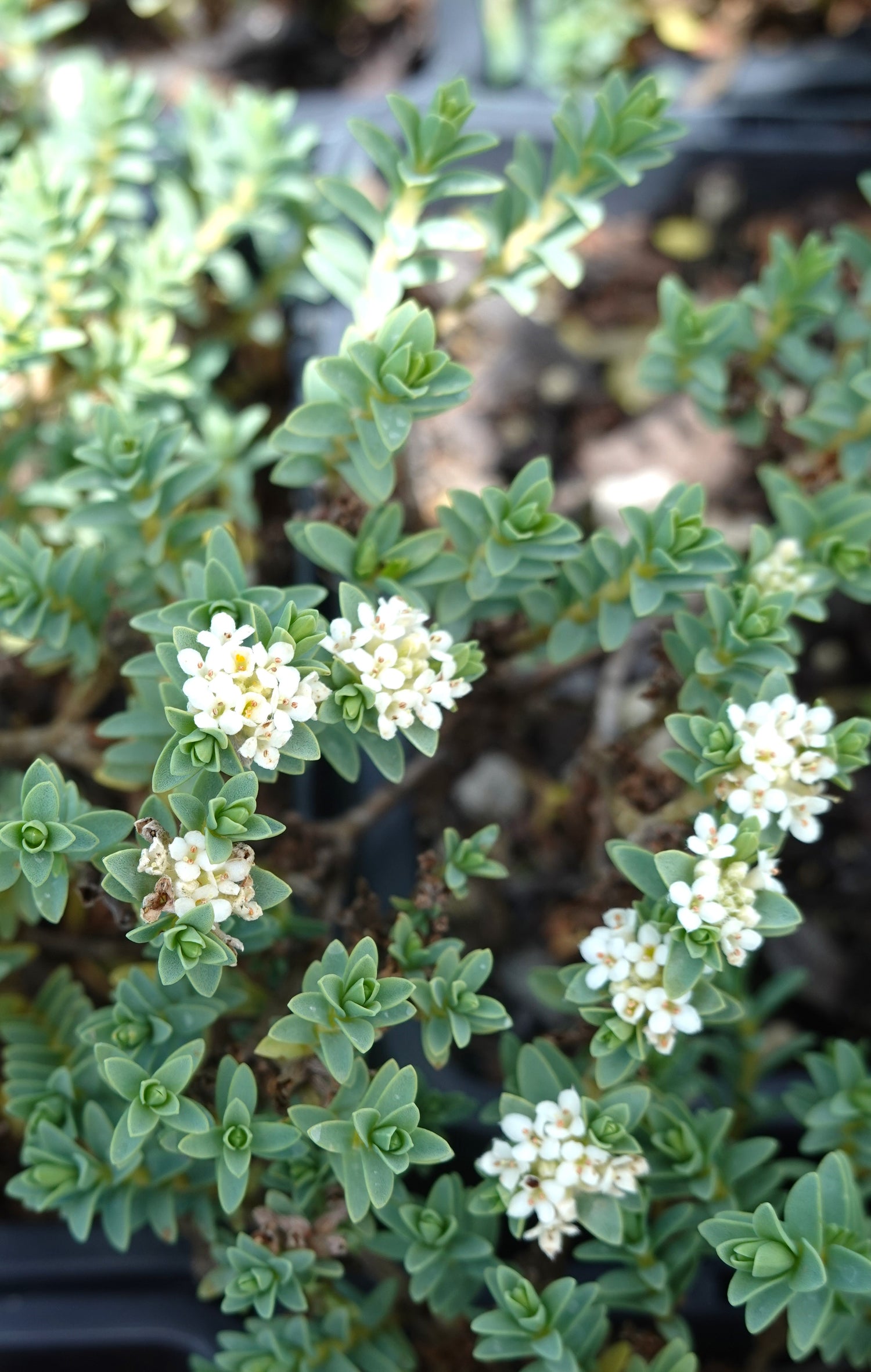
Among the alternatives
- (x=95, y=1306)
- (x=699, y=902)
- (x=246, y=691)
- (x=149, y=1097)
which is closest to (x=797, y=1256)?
(x=699, y=902)

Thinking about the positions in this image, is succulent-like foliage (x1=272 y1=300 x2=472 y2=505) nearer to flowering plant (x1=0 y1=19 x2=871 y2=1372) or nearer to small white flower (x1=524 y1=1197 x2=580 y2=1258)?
flowering plant (x1=0 y1=19 x2=871 y2=1372)

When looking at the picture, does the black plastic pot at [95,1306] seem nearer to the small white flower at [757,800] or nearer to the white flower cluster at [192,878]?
the white flower cluster at [192,878]

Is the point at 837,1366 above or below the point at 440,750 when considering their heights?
below

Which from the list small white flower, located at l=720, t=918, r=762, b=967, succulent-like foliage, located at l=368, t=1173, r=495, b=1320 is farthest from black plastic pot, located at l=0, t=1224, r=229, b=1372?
small white flower, located at l=720, t=918, r=762, b=967

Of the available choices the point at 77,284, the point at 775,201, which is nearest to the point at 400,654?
the point at 77,284

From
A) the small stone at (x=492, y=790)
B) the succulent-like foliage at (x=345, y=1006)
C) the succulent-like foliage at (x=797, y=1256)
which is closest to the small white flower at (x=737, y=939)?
the succulent-like foliage at (x=797, y=1256)

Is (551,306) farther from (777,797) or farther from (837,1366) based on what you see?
(837,1366)

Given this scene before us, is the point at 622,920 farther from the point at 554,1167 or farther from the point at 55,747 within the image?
the point at 55,747
